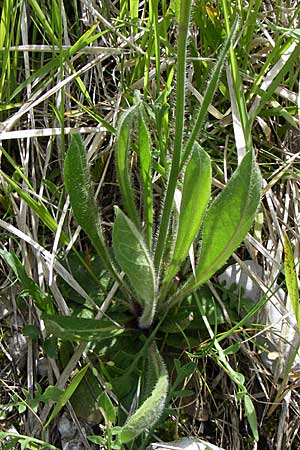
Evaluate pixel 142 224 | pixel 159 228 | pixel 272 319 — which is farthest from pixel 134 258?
pixel 272 319

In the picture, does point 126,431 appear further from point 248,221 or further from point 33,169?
point 33,169

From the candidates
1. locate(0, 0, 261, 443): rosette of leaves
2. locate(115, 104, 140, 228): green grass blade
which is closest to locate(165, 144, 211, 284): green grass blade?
locate(0, 0, 261, 443): rosette of leaves

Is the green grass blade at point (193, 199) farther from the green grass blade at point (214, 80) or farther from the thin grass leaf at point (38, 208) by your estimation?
the thin grass leaf at point (38, 208)

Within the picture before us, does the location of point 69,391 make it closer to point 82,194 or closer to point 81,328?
point 81,328

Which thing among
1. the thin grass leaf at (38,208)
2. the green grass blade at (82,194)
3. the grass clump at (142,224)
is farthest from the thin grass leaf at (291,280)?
the thin grass leaf at (38,208)

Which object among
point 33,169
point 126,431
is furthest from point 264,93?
point 126,431
